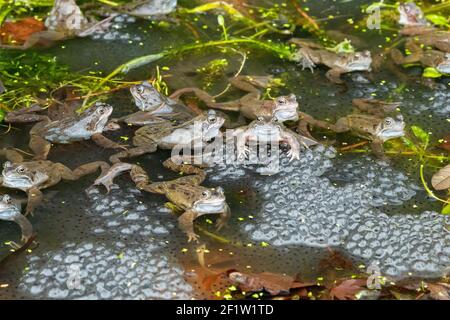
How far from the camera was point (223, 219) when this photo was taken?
4859mm

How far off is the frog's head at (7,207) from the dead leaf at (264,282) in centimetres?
149

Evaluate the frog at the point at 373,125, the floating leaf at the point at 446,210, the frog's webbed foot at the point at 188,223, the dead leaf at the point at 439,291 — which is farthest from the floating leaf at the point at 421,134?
the frog's webbed foot at the point at 188,223

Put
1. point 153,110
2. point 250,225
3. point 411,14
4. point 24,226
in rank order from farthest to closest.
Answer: point 411,14
point 153,110
point 250,225
point 24,226

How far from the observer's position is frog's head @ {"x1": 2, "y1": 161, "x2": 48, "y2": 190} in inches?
196

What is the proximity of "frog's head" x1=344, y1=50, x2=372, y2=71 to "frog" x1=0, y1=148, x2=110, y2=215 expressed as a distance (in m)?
2.36

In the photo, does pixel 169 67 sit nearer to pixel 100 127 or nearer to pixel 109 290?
pixel 100 127

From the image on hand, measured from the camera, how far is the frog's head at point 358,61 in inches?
249

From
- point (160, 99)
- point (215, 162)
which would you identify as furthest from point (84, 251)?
point (160, 99)

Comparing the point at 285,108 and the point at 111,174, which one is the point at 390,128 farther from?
the point at 111,174

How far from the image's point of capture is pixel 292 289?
4395mm

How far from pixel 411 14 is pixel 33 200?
13.0 feet

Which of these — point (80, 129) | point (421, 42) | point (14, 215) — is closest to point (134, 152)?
point (80, 129)

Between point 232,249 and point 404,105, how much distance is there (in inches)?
86.8

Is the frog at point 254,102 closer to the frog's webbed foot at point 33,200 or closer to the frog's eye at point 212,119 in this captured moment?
the frog's eye at point 212,119
